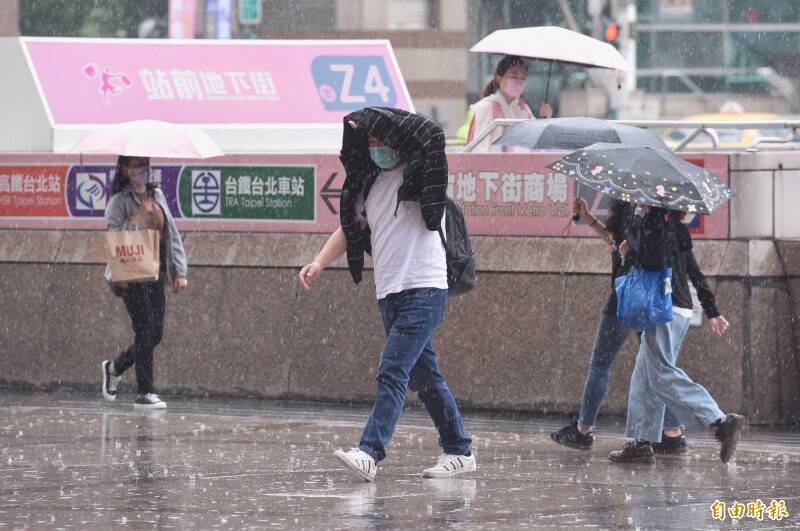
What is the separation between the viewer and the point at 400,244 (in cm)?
816

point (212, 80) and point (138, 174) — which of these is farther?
point (212, 80)

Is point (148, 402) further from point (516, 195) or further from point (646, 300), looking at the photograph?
point (646, 300)

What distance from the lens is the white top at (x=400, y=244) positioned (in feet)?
26.8

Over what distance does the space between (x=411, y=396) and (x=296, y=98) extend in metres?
3.63

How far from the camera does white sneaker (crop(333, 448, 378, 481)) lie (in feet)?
26.4

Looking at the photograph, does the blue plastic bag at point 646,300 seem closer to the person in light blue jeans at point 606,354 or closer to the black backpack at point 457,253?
the person in light blue jeans at point 606,354

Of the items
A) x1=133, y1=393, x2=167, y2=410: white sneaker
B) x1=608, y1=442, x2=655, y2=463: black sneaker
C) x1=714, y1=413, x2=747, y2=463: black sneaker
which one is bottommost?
x1=133, y1=393, x2=167, y2=410: white sneaker

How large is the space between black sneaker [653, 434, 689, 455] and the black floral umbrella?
1.42 metres

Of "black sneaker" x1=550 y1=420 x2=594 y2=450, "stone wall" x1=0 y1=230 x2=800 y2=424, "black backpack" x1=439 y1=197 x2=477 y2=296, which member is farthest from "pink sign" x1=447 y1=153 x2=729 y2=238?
"black backpack" x1=439 y1=197 x2=477 y2=296

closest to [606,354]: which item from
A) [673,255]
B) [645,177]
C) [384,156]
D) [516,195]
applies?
[673,255]

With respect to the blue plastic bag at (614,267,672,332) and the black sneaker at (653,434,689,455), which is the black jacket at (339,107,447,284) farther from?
the black sneaker at (653,434,689,455)

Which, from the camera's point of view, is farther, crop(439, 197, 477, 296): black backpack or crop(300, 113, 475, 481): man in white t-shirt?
crop(439, 197, 477, 296): black backpack

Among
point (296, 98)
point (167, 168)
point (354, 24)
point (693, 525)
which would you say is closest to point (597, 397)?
point (693, 525)

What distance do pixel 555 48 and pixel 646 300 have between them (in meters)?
2.93
